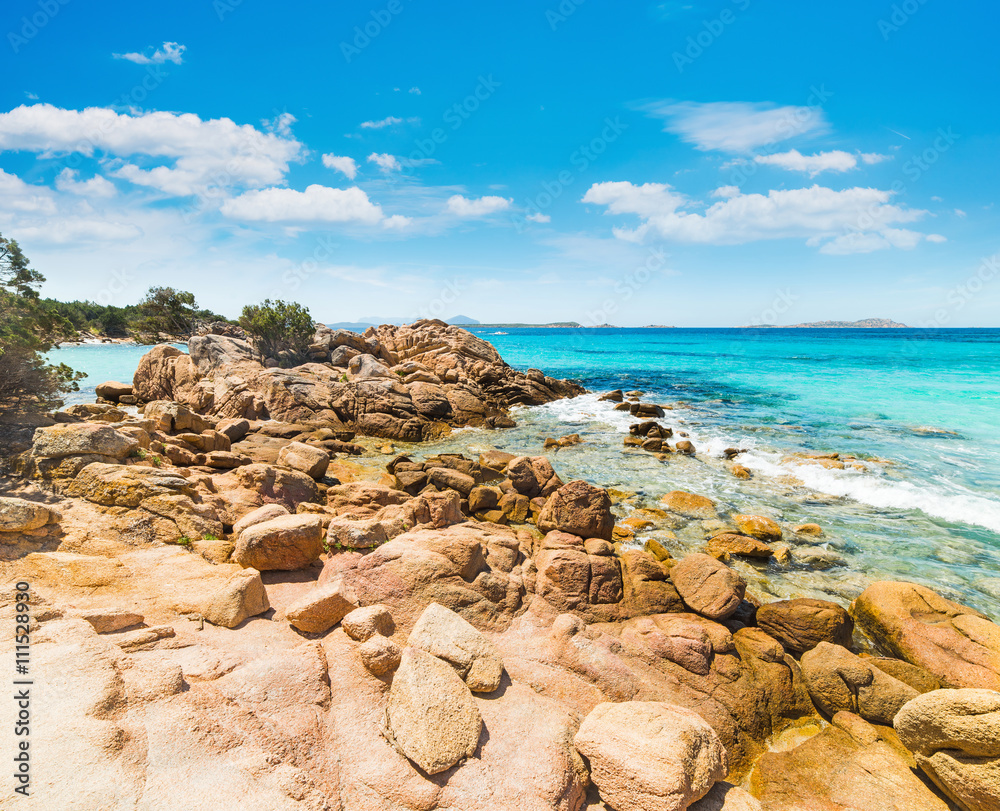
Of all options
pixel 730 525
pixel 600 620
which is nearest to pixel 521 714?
pixel 600 620

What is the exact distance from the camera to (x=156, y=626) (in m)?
5.88

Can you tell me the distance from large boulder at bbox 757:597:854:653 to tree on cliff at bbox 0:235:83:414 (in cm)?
1822

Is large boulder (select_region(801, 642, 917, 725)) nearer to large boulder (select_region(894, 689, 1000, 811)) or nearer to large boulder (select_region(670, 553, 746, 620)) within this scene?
large boulder (select_region(894, 689, 1000, 811))

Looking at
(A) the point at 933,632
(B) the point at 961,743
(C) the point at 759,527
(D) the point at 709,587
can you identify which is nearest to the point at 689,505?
(C) the point at 759,527

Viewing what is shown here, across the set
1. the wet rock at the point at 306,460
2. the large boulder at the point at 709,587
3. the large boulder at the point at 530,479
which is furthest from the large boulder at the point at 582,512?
the wet rock at the point at 306,460

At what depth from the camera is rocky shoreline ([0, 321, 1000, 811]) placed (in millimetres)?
4555

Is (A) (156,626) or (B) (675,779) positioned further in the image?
(A) (156,626)

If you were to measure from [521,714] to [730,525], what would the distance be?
33.7ft

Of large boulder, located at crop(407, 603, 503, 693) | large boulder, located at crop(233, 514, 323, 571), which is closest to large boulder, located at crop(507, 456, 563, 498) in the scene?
large boulder, located at crop(233, 514, 323, 571)

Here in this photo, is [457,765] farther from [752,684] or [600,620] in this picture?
[752,684]

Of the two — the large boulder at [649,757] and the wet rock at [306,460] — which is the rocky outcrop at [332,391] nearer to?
the wet rock at [306,460]

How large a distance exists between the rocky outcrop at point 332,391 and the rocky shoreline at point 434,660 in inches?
425

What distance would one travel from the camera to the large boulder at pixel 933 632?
7328mm

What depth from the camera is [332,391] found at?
24859mm
